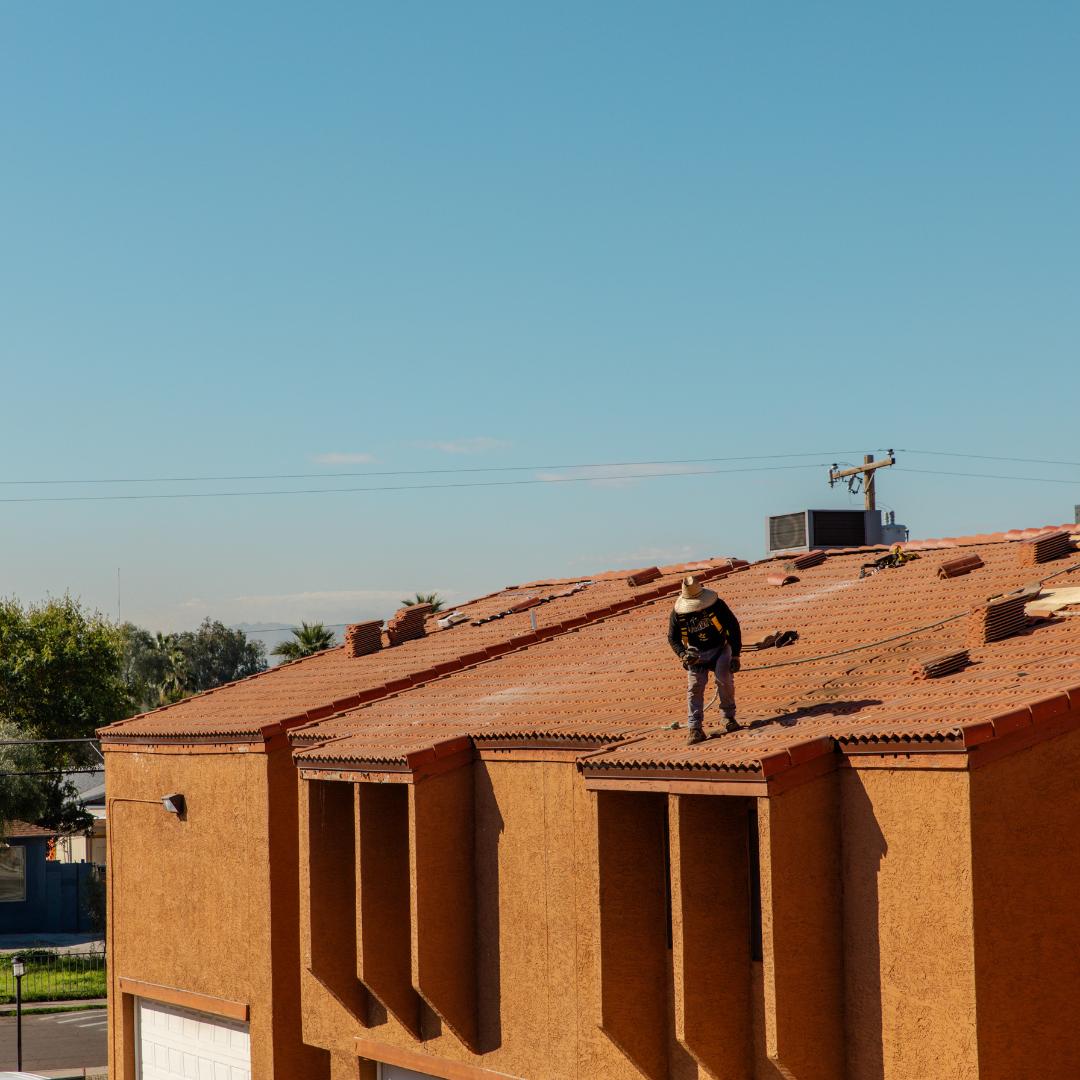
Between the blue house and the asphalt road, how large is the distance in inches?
605

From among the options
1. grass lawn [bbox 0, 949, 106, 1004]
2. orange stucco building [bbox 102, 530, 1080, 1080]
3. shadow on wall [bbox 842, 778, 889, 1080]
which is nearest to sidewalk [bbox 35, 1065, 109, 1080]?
orange stucco building [bbox 102, 530, 1080, 1080]

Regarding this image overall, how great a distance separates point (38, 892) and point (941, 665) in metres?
52.7

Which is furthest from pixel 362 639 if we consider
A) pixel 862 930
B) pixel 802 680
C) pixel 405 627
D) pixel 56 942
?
pixel 56 942

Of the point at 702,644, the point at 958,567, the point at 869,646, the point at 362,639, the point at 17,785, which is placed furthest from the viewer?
the point at 17,785

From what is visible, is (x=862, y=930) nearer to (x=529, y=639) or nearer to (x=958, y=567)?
(x=958, y=567)

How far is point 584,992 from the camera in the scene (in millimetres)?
15383

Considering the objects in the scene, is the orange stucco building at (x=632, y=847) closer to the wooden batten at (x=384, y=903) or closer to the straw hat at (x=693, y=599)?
the wooden batten at (x=384, y=903)

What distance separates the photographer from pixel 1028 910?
39.7ft

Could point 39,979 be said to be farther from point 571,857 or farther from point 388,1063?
point 571,857

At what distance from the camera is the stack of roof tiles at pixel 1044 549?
61.2 feet

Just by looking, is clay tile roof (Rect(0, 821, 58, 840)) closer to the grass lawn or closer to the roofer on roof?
the grass lawn

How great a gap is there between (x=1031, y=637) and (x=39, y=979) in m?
40.3

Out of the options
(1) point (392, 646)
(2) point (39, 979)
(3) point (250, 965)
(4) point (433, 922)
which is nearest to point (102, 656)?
(2) point (39, 979)

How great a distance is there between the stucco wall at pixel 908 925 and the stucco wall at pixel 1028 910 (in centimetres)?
14
